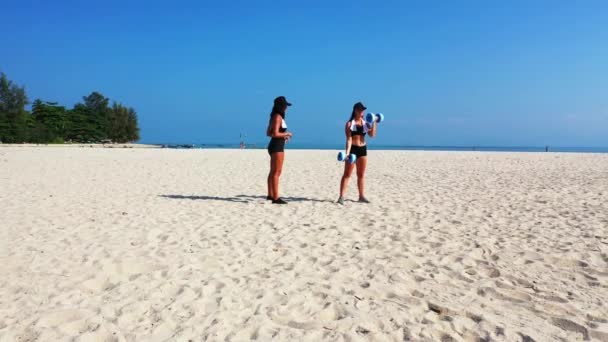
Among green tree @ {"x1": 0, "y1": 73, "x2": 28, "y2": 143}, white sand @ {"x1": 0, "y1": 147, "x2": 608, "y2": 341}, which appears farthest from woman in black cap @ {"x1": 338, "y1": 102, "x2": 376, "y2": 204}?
green tree @ {"x1": 0, "y1": 73, "x2": 28, "y2": 143}

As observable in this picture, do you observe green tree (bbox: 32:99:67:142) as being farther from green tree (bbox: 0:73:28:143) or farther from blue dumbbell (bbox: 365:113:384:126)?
blue dumbbell (bbox: 365:113:384:126)

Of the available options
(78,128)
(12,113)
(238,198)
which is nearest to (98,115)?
(78,128)

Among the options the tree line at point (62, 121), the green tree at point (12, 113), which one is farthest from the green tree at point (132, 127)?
the green tree at point (12, 113)

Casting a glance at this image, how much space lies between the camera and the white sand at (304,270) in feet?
9.24

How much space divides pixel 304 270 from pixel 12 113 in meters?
62.9

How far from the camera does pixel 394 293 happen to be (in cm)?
337

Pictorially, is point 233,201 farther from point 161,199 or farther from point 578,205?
point 578,205

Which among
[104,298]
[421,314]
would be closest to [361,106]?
[421,314]

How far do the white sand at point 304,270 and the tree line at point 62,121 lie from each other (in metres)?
53.9

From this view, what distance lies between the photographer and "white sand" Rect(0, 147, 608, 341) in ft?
9.24

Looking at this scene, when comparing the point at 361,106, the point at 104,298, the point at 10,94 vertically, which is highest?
the point at 10,94

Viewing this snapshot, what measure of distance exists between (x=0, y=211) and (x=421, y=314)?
23.4 ft

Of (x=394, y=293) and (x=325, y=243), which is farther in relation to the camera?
(x=325, y=243)

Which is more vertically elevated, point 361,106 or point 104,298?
point 361,106
